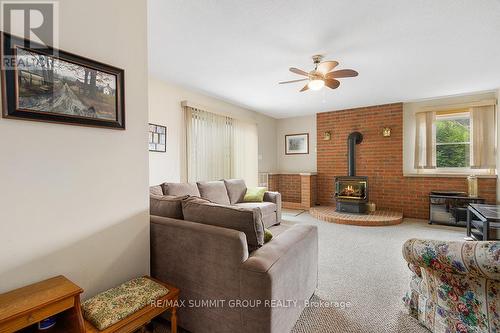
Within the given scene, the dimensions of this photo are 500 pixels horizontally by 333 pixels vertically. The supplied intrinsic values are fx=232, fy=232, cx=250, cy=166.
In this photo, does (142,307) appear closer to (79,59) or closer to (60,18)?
(79,59)

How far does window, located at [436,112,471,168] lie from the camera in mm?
4402

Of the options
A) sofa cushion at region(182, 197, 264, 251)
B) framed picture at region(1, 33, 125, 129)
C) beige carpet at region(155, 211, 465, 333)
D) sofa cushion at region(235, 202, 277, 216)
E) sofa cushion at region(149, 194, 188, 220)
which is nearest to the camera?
framed picture at region(1, 33, 125, 129)

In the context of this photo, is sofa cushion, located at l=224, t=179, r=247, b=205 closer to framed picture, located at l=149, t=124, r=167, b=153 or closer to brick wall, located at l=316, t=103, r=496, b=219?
framed picture, located at l=149, t=124, r=167, b=153

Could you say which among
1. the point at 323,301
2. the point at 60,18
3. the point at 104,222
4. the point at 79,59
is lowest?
the point at 323,301

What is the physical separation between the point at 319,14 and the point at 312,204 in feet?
14.5

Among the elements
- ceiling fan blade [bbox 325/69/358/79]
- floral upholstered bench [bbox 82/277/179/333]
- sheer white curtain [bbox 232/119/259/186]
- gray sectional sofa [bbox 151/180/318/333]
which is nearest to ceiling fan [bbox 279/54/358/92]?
ceiling fan blade [bbox 325/69/358/79]

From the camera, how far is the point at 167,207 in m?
1.88

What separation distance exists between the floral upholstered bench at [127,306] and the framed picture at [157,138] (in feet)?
7.55

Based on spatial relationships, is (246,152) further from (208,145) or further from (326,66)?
(326,66)

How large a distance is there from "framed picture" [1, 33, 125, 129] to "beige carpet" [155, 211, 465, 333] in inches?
59.4

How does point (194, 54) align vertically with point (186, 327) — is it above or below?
above

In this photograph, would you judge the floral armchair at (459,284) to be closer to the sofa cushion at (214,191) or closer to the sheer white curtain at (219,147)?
the sofa cushion at (214,191)

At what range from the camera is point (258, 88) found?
3.90 metres

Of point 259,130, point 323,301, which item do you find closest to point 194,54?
point 323,301
